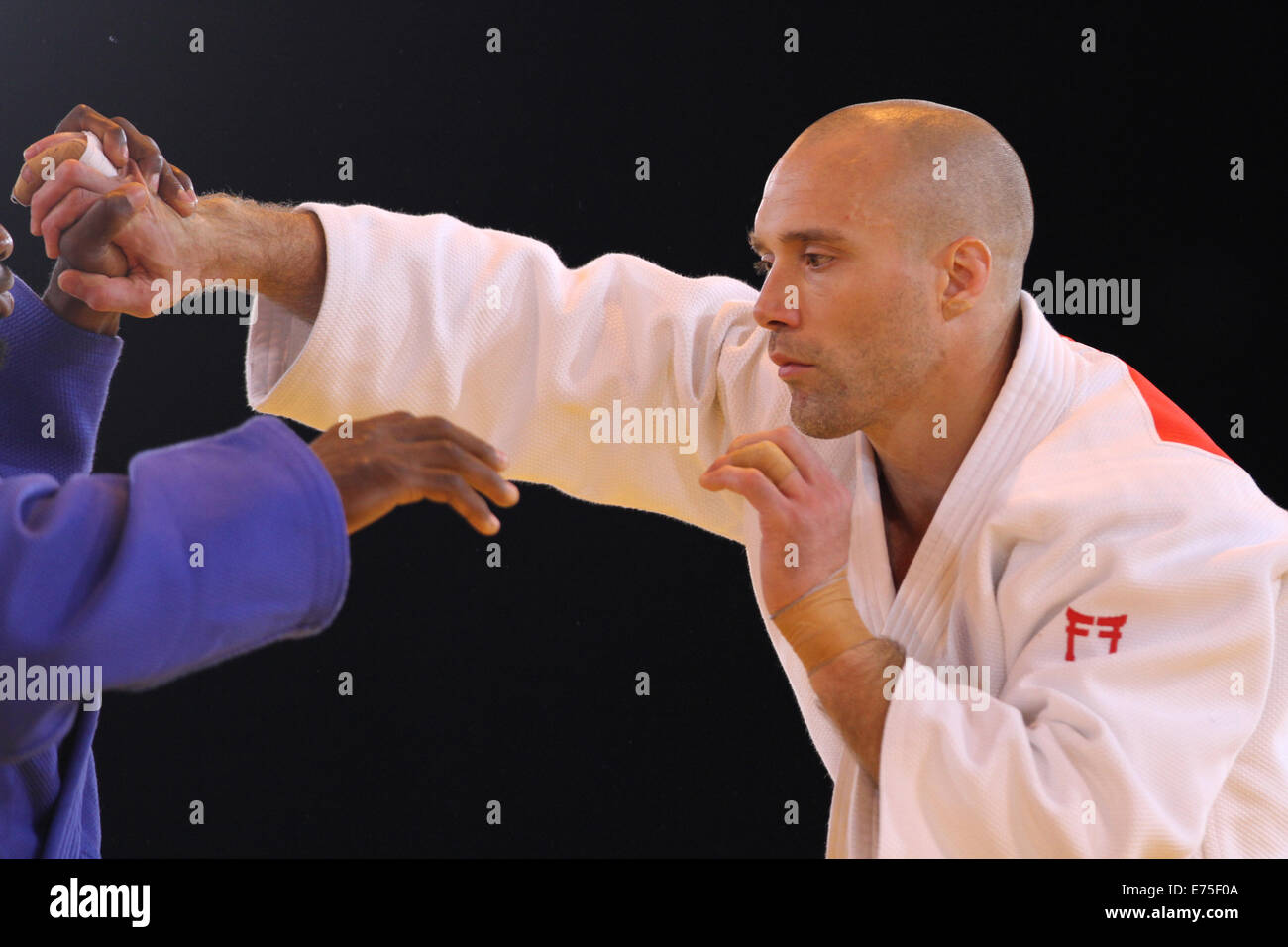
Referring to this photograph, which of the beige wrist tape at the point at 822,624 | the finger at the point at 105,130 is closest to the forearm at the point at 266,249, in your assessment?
the finger at the point at 105,130

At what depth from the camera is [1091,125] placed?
236cm

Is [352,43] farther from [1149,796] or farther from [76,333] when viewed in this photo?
[1149,796]

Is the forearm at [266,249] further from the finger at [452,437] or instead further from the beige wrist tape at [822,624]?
the beige wrist tape at [822,624]

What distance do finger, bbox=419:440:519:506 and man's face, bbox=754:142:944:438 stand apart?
0.68 meters

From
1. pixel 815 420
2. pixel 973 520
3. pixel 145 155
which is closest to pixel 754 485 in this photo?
pixel 815 420

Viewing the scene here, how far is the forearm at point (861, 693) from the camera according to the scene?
162cm

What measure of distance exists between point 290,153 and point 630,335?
0.78m

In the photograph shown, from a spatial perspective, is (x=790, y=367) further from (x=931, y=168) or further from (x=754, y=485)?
(x=931, y=168)

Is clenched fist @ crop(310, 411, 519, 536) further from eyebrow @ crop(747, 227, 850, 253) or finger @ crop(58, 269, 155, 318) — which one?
eyebrow @ crop(747, 227, 850, 253)

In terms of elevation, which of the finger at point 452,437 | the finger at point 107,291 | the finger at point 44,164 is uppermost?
the finger at point 44,164

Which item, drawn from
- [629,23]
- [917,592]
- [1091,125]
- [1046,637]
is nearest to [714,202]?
[629,23]

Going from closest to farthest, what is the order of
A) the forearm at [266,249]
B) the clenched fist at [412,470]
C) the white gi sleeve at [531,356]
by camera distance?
the clenched fist at [412,470], the forearm at [266,249], the white gi sleeve at [531,356]

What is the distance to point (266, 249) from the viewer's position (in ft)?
6.04

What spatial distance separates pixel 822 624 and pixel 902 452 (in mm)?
369
